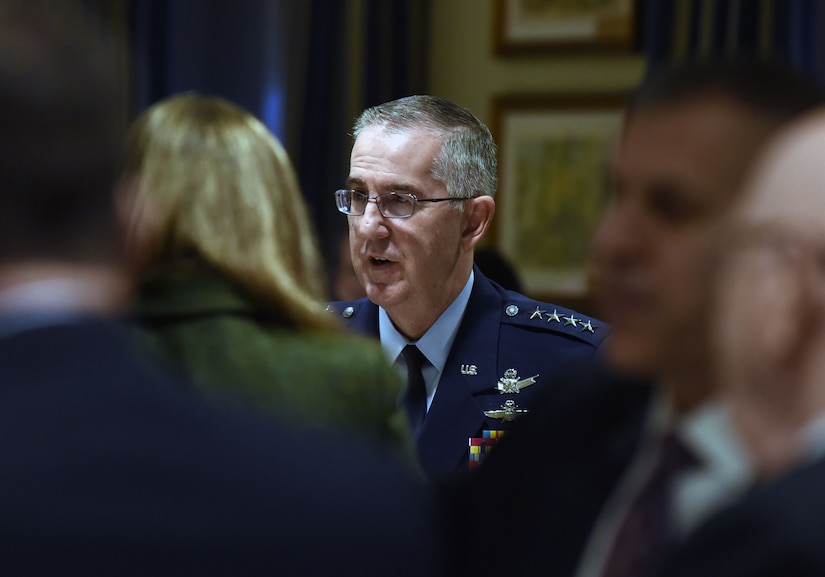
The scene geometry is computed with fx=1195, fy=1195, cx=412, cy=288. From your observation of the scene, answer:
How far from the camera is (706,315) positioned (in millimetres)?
1011

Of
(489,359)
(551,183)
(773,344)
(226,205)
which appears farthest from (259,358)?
(551,183)

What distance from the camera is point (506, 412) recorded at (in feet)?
8.02

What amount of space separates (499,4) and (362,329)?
2441 mm

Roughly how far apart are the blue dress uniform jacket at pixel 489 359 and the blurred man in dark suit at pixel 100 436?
136 cm

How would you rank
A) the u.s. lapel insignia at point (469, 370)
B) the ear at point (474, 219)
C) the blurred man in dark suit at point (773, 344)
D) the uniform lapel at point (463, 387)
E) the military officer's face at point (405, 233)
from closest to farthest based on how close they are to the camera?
1. the blurred man in dark suit at point (773, 344)
2. the uniform lapel at point (463, 387)
3. the u.s. lapel insignia at point (469, 370)
4. the military officer's face at point (405, 233)
5. the ear at point (474, 219)

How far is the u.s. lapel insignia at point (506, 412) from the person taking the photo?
2.43m

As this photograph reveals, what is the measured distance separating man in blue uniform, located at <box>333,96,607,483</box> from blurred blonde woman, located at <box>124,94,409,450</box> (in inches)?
34.5

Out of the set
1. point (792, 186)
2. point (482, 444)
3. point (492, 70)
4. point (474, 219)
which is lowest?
point (482, 444)

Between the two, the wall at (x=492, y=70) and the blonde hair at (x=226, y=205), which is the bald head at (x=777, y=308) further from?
the wall at (x=492, y=70)

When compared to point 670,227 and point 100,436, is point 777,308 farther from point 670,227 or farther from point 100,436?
point 100,436

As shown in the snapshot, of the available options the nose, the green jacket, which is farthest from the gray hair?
the green jacket

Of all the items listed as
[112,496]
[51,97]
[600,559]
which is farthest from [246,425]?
[600,559]

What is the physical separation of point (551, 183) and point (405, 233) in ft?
7.09

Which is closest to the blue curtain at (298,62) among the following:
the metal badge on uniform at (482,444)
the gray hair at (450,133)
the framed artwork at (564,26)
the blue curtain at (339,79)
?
the blue curtain at (339,79)
